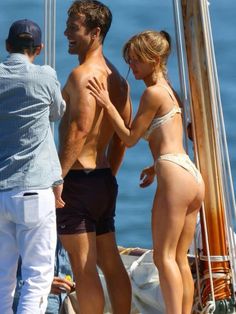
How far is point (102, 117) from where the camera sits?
15.9ft

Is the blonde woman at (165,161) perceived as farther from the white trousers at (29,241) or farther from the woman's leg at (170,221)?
the white trousers at (29,241)

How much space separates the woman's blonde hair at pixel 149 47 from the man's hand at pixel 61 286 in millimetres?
1137

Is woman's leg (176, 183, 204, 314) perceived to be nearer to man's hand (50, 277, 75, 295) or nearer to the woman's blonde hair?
the woman's blonde hair

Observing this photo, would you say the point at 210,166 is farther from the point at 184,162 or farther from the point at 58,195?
the point at 58,195

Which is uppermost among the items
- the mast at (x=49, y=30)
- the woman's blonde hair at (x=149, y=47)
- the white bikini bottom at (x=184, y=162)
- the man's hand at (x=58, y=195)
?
the mast at (x=49, y=30)

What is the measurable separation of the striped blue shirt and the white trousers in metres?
0.05

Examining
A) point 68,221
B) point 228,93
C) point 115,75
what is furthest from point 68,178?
point 228,93

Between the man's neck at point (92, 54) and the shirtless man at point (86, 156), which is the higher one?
the man's neck at point (92, 54)

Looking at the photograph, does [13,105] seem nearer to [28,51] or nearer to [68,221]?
[28,51]

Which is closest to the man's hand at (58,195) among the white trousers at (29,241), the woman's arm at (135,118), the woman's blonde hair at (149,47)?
the white trousers at (29,241)

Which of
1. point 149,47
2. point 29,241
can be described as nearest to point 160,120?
point 149,47

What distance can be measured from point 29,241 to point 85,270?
481 millimetres

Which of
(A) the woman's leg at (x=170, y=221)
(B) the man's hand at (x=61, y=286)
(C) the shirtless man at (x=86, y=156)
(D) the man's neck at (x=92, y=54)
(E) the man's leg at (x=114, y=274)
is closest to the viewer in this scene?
(A) the woman's leg at (x=170, y=221)

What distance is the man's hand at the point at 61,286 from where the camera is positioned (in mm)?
5270
